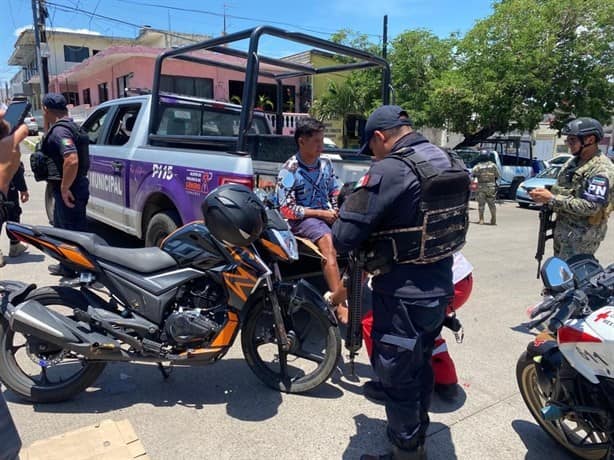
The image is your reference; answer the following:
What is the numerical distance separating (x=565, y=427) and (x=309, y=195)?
7.80 feet

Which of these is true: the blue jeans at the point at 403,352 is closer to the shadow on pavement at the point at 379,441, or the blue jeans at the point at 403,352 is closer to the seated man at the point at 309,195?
the shadow on pavement at the point at 379,441

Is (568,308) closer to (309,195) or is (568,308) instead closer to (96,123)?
(309,195)

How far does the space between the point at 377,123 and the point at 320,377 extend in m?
1.67

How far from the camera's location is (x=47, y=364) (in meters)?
2.87

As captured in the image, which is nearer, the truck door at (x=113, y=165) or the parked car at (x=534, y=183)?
the truck door at (x=113, y=165)

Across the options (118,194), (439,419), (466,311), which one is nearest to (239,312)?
(439,419)

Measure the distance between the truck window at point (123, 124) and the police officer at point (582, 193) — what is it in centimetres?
434

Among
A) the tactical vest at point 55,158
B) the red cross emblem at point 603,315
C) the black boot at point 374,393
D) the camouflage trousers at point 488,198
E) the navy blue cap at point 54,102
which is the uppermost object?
the navy blue cap at point 54,102

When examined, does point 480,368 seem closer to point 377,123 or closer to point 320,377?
point 320,377

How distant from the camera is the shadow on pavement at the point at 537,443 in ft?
8.50

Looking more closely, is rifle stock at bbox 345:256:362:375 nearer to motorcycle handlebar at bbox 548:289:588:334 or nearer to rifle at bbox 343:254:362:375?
rifle at bbox 343:254:362:375

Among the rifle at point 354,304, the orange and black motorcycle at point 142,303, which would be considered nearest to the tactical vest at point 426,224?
the rifle at point 354,304

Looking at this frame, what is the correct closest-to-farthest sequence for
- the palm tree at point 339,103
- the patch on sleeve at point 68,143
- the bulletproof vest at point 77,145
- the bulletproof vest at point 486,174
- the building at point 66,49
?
the patch on sleeve at point 68,143 < the bulletproof vest at point 77,145 < the bulletproof vest at point 486,174 < the palm tree at point 339,103 < the building at point 66,49

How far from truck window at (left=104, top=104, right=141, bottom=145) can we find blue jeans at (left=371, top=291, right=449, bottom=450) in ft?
14.2
